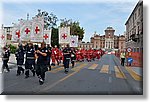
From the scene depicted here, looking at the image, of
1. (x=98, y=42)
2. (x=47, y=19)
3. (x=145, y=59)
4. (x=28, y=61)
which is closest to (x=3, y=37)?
(x=28, y=61)

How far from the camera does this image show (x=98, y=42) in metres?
98.6

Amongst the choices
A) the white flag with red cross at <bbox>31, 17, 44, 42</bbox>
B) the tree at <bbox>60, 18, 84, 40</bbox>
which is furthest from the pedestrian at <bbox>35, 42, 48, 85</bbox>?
the tree at <bbox>60, 18, 84, 40</bbox>

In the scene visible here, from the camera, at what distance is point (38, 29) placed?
46.1ft

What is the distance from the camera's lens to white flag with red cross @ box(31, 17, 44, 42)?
14.0 metres

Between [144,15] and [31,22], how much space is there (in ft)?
24.0

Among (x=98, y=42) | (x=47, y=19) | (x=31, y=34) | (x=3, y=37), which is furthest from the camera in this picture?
(x=98, y=42)

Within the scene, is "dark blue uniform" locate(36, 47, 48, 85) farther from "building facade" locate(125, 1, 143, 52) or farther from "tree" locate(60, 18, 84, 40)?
"tree" locate(60, 18, 84, 40)

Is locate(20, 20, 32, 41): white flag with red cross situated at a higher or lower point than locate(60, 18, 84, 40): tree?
lower

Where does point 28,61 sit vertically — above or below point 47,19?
below

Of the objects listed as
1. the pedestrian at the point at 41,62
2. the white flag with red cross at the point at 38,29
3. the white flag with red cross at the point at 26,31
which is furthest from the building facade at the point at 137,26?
the white flag with red cross at the point at 26,31

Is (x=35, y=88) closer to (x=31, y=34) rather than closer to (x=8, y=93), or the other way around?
(x=8, y=93)

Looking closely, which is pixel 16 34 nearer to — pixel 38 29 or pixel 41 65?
pixel 38 29

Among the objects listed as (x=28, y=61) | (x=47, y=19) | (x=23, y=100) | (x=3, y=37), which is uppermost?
(x=47, y=19)

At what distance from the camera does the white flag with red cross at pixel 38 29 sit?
14.0 m
